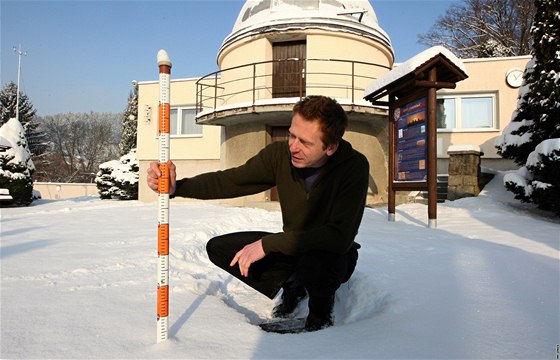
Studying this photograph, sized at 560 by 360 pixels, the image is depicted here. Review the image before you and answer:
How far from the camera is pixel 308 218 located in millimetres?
2365

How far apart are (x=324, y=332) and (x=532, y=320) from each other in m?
1.23

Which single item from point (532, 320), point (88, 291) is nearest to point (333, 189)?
point (532, 320)

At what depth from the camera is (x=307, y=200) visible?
2354 mm

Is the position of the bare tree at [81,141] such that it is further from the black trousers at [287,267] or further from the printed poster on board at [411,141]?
the black trousers at [287,267]

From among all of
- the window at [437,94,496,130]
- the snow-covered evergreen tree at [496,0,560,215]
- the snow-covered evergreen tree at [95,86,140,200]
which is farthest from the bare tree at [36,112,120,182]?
the snow-covered evergreen tree at [496,0,560,215]

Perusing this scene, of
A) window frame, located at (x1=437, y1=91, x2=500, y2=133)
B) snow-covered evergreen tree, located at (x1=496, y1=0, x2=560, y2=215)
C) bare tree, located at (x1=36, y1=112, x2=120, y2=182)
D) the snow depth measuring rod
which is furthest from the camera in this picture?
bare tree, located at (x1=36, y1=112, x2=120, y2=182)

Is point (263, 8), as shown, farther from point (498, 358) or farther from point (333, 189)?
point (498, 358)

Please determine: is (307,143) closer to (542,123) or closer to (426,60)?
(426,60)

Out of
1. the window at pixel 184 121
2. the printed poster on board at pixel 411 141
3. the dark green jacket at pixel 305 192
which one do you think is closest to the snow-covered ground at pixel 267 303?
the dark green jacket at pixel 305 192

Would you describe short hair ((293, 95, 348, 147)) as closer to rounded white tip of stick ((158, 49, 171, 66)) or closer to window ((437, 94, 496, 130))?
rounded white tip of stick ((158, 49, 171, 66))

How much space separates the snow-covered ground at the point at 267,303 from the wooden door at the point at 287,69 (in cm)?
768

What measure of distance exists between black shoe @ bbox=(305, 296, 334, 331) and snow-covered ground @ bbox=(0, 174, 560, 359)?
0.35 ft

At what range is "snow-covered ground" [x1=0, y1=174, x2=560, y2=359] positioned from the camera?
6.05ft

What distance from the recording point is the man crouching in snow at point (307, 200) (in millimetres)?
2119
